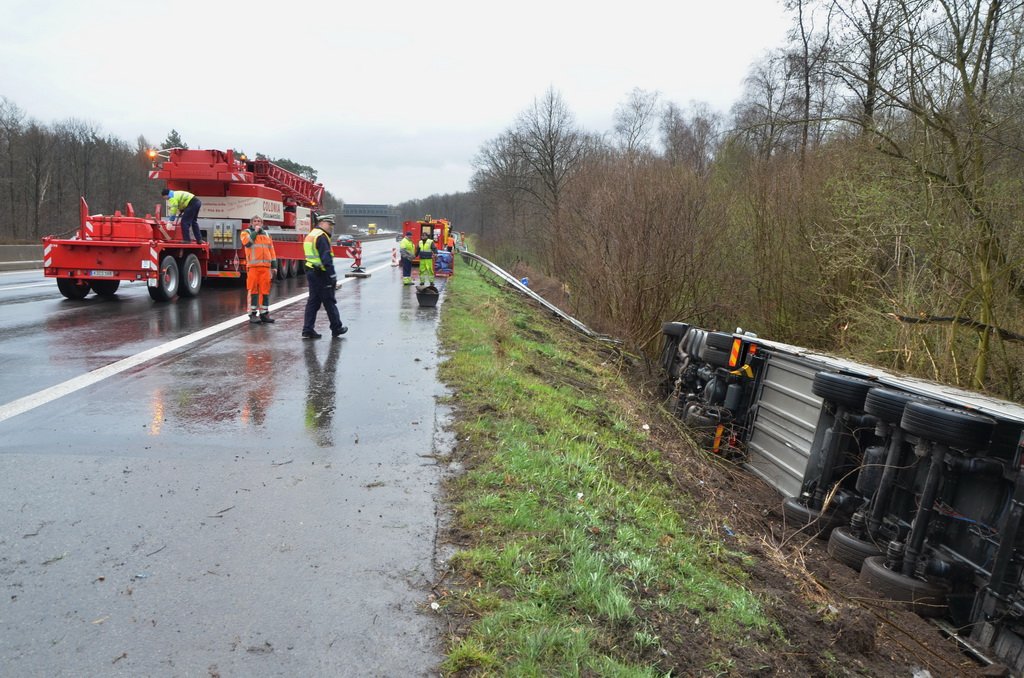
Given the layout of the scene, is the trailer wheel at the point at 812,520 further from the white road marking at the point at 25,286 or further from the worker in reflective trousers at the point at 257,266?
the white road marking at the point at 25,286

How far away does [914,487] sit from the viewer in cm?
500

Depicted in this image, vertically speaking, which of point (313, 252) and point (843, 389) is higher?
point (313, 252)

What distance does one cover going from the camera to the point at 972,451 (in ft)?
14.9

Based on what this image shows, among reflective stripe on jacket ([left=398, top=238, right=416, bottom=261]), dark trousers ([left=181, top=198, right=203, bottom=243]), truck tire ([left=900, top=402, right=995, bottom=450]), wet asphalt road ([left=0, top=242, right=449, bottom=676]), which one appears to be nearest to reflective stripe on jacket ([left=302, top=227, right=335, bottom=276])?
wet asphalt road ([left=0, top=242, right=449, bottom=676])

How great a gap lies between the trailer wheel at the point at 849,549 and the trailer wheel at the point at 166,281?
41.1 ft

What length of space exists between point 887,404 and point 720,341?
3.65 m

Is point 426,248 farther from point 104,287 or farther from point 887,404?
point 887,404

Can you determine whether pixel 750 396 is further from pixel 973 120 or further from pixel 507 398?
pixel 973 120

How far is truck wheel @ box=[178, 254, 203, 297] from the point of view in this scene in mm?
14375

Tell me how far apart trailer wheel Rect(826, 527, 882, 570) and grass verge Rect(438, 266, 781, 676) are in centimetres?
118

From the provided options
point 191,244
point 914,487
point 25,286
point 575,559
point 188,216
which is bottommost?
point 25,286

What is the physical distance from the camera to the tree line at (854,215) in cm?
817

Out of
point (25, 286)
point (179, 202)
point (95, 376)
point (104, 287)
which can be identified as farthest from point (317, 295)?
point (25, 286)

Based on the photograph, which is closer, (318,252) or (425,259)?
(318,252)
